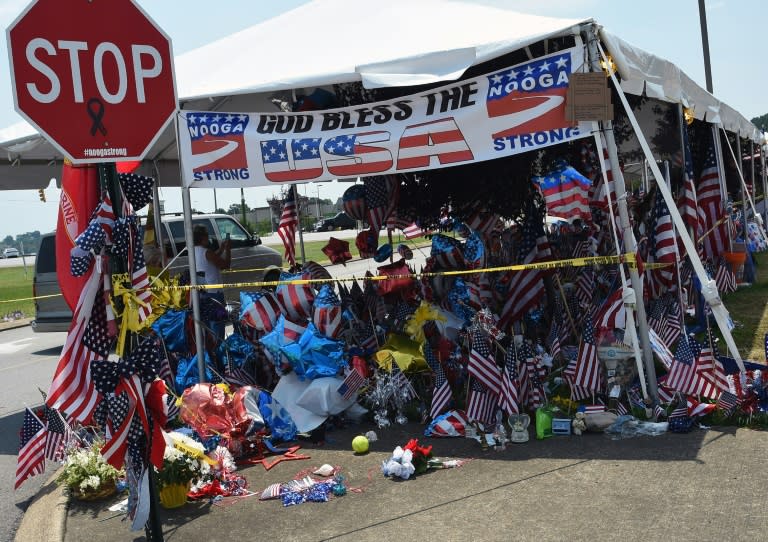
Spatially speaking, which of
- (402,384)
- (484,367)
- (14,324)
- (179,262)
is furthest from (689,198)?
(14,324)

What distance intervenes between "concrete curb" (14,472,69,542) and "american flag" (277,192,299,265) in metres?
4.44

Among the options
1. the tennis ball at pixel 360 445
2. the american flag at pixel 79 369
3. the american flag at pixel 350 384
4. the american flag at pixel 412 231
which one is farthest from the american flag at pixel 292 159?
the american flag at pixel 412 231

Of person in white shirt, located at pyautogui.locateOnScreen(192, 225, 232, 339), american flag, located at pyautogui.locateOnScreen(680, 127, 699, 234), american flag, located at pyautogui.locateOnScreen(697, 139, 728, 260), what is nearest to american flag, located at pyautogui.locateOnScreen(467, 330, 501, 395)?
american flag, located at pyautogui.locateOnScreen(680, 127, 699, 234)

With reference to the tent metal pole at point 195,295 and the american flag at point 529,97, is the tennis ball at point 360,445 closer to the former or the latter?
the tent metal pole at point 195,295

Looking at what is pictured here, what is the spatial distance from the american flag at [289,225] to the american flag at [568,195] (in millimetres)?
3507

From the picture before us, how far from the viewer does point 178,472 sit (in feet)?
16.4

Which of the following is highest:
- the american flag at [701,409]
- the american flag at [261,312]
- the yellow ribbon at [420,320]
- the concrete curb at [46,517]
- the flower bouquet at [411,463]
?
the american flag at [261,312]

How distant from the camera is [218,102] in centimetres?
759

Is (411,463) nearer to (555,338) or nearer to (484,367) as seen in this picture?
(484,367)

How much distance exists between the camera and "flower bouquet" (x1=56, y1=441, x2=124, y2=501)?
5.35m

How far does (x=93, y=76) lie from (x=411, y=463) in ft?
10.7

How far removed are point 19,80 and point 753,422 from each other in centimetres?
528

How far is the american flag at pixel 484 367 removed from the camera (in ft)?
19.9

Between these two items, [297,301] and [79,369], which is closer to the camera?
[79,369]
